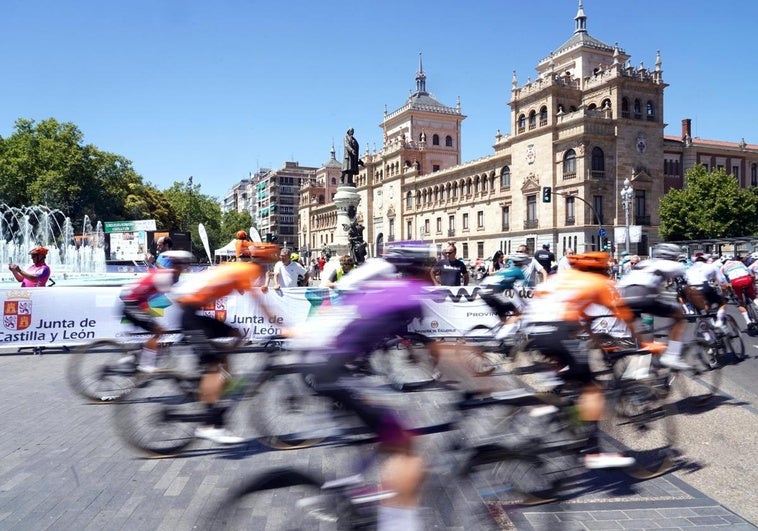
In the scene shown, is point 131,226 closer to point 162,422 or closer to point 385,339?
point 162,422

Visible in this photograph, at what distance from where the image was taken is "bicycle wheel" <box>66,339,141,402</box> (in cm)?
654

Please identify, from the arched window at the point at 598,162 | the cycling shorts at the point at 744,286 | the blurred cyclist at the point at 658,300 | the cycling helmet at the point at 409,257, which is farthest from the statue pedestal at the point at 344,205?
the arched window at the point at 598,162

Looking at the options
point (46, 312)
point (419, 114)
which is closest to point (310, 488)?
point (46, 312)

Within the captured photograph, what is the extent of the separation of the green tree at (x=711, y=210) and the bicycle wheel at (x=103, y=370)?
51.3 meters

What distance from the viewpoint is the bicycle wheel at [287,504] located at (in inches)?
121

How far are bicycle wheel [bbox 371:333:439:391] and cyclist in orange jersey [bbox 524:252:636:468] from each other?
0.96 meters

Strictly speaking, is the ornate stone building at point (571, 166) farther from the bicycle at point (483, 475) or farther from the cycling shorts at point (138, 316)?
the bicycle at point (483, 475)

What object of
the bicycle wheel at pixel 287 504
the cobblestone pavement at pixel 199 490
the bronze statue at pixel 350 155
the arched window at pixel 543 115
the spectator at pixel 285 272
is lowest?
the cobblestone pavement at pixel 199 490

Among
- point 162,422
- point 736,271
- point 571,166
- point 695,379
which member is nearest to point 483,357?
point 695,379

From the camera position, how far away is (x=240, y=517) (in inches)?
120

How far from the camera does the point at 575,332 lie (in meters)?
4.74

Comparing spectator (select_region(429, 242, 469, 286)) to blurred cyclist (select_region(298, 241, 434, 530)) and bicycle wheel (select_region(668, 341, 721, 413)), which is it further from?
blurred cyclist (select_region(298, 241, 434, 530))

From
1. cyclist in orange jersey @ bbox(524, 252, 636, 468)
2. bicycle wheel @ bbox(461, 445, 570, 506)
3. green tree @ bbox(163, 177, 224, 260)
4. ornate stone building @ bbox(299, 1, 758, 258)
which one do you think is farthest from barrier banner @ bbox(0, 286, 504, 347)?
green tree @ bbox(163, 177, 224, 260)

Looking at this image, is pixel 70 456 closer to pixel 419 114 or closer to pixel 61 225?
pixel 61 225
